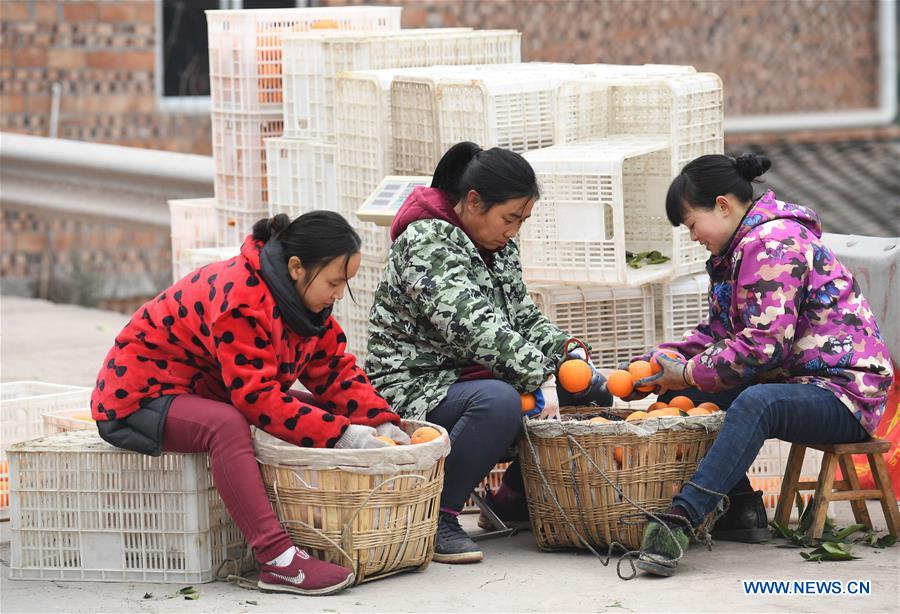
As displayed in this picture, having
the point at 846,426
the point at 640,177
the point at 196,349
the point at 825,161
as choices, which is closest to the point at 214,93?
the point at 640,177

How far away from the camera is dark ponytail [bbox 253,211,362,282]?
14.8 feet

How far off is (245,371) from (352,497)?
0.49 metres

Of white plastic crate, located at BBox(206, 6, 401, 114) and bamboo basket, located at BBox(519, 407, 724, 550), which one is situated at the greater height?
white plastic crate, located at BBox(206, 6, 401, 114)

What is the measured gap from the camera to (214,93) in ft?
24.8

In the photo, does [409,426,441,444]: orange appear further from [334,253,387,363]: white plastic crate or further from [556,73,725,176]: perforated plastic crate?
[556,73,725,176]: perforated plastic crate

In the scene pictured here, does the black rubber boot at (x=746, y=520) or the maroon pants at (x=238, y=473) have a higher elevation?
the maroon pants at (x=238, y=473)

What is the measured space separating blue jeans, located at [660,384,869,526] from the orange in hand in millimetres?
466

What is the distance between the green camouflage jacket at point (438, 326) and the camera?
4820 mm

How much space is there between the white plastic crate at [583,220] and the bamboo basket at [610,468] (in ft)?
4.00

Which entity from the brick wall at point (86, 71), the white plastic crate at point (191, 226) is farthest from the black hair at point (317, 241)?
the brick wall at point (86, 71)

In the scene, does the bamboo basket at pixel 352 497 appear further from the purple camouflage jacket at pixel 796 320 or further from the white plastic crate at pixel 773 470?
the white plastic crate at pixel 773 470

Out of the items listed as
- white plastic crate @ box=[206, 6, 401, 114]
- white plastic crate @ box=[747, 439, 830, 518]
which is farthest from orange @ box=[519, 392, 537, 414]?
white plastic crate @ box=[206, 6, 401, 114]

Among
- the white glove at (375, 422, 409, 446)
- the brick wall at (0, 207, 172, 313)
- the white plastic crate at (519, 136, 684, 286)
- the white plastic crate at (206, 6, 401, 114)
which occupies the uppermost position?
the white plastic crate at (206, 6, 401, 114)

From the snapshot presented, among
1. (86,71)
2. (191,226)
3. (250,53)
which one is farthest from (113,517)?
(86,71)
